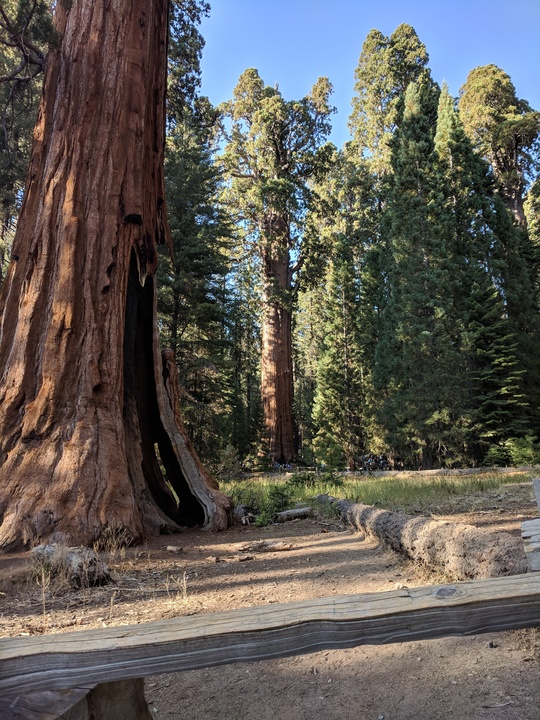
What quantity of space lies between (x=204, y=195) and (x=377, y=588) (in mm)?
15935

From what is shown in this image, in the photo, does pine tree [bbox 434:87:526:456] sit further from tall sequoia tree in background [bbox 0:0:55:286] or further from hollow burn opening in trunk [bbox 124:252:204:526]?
tall sequoia tree in background [bbox 0:0:55:286]

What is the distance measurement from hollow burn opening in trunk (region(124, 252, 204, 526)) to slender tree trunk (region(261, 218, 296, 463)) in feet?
41.8

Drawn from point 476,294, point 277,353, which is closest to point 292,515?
point 277,353

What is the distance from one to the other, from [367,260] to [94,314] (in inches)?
911

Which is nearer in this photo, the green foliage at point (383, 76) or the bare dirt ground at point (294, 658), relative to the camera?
the bare dirt ground at point (294, 658)

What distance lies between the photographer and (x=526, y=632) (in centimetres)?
277

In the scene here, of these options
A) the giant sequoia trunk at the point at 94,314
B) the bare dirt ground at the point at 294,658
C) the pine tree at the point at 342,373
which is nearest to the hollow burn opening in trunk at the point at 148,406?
the giant sequoia trunk at the point at 94,314

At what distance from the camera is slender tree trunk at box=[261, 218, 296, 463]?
20.8m

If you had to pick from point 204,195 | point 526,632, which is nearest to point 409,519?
point 526,632

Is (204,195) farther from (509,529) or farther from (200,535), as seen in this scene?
(509,529)

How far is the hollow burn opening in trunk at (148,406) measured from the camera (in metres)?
7.43

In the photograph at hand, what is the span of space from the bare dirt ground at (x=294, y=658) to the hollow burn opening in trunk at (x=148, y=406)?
6.96 ft

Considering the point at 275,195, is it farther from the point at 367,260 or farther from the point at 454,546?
the point at 454,546

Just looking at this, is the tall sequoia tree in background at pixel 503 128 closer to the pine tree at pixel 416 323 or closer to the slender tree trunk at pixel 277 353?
the pine tree at pixel 416 323
